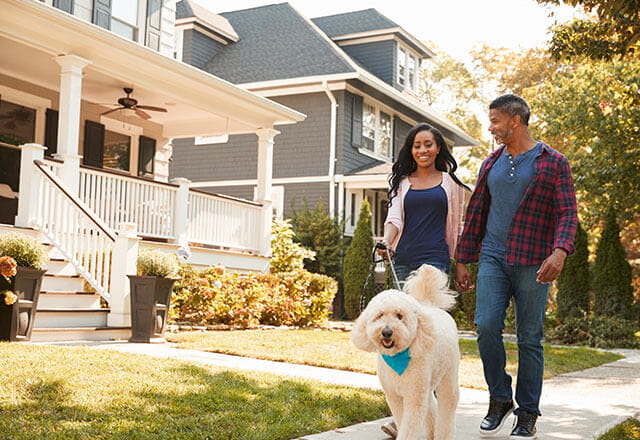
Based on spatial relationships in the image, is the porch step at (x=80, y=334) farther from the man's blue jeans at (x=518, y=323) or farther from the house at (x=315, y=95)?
the house at (x=315, y=95)

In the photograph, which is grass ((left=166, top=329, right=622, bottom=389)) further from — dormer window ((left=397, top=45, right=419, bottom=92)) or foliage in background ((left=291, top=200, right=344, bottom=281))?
dormer window ((left=397, top=45, right=419, bottom=92))

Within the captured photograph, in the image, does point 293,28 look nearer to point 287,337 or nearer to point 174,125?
point 174,125

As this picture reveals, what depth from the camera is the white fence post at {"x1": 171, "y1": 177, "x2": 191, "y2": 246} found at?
12219 millimetres

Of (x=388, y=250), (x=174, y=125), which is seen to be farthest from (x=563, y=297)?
(x=388, y=250)

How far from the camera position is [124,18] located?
13.9m

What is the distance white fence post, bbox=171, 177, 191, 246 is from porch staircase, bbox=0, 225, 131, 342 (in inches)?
114

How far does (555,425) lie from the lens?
4.81 meters

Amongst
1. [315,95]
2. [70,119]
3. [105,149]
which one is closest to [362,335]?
[70,119]

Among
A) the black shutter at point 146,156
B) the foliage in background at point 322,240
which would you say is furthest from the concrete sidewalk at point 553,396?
the foliage in background at point 322,240

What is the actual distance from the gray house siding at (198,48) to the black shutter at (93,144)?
29.6 ft

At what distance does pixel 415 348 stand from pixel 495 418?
4.18 ft

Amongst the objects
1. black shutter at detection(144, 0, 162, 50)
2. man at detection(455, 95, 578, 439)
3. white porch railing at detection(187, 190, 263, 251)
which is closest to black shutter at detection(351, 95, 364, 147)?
white porch railing at detection(187, 190, 263, 251)

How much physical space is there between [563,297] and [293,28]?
42.0 ft

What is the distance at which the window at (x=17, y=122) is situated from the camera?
12.2m
